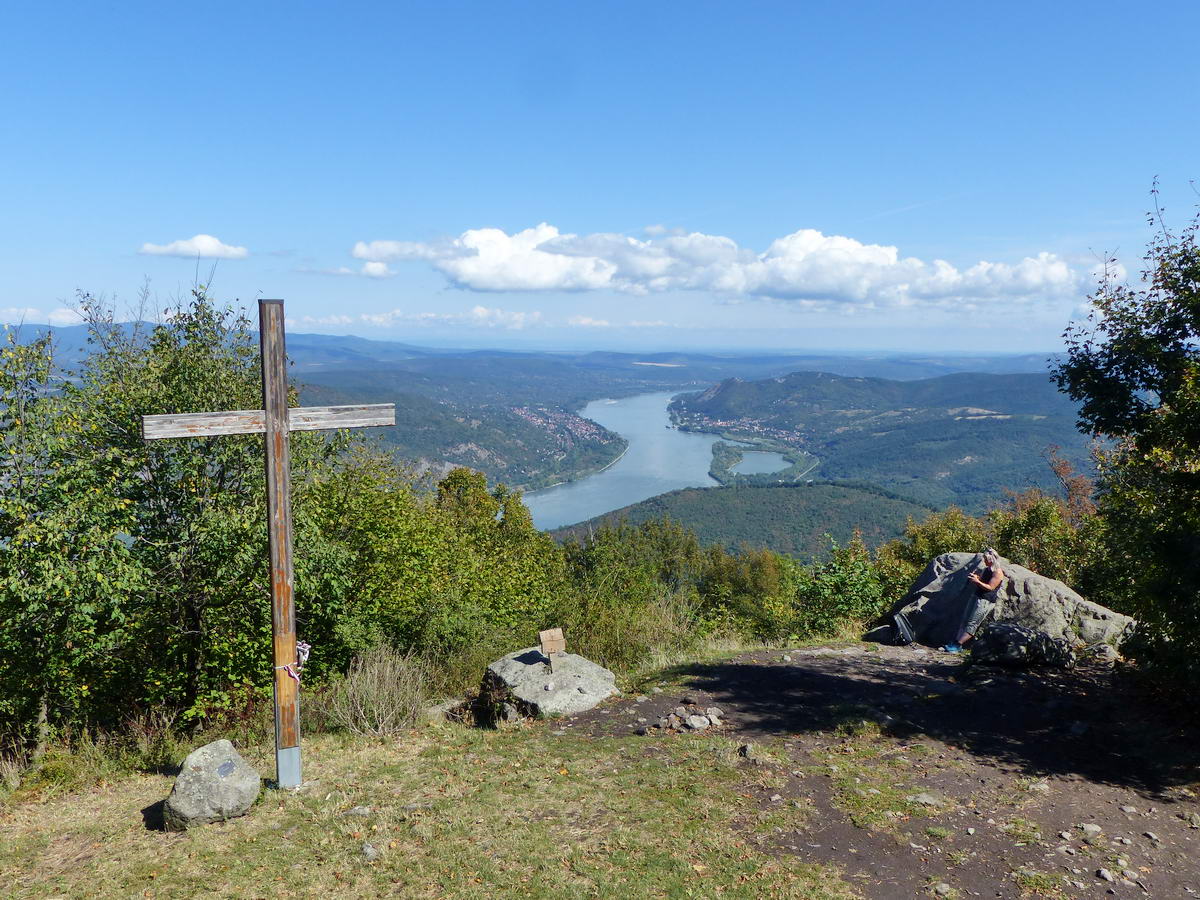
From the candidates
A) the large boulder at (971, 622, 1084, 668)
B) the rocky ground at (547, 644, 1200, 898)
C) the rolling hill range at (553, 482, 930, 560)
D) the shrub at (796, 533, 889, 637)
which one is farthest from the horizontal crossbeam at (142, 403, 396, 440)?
the rolling hill range at (553, 482, 930, 560)

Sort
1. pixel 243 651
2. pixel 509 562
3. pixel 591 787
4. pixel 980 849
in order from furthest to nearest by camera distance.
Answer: pixel 509 562 → pixel 243 651 → pixel 591 787 → pixel 980 849

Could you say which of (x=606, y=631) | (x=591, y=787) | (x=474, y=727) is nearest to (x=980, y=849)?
(x=591, y=787)

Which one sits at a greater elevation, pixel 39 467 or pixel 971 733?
pixel 39 467

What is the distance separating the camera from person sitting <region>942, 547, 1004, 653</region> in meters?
13.0

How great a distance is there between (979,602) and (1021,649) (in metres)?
2.03

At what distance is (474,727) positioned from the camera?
9781mm

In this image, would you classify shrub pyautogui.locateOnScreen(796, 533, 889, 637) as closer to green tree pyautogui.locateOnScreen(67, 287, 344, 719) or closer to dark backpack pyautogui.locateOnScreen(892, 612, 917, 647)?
dark backpack pyautogui.locateOnScreen(892, 612, 917, 647)

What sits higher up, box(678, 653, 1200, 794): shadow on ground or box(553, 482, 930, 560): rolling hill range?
box(678, 653, 1200, 794): shadow on ground

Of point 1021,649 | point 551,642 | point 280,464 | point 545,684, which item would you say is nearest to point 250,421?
point 280,464

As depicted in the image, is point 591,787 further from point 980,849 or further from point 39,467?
point 39,467

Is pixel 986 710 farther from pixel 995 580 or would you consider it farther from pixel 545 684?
pixel 545 684

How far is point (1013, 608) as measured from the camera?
12766mm

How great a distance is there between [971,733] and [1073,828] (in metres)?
2.34

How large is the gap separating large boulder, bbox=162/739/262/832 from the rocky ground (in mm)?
4039
